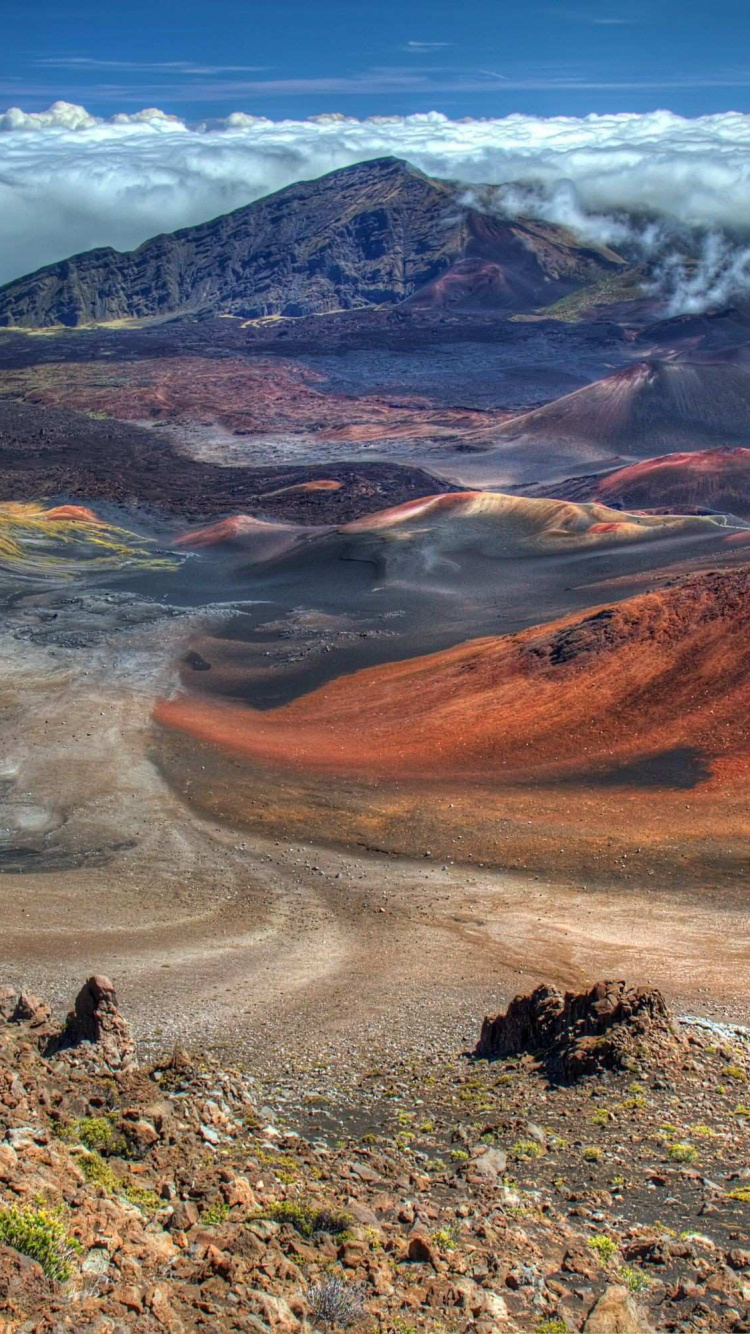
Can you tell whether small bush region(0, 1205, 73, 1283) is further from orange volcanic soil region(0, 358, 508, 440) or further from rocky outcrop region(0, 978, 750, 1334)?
orange volcanic soil region(0, 358, 508, 440)

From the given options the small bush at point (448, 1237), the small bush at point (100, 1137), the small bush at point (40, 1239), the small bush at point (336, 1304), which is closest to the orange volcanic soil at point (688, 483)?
the small bush at point (448, 1237)

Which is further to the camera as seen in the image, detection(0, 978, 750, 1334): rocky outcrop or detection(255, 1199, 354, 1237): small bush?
detection(255, 1199, 354, 1237): small bush

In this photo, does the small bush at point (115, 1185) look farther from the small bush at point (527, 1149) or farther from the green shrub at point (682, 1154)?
the green shrub at point (682, 1154)

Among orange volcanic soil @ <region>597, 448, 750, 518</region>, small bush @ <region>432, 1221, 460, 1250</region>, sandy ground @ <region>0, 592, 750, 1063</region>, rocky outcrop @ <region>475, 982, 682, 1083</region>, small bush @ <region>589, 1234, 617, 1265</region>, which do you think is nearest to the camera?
small bush @ <region>432, 1221, 460, 1250</region>

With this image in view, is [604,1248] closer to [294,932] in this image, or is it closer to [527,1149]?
[527,1149]

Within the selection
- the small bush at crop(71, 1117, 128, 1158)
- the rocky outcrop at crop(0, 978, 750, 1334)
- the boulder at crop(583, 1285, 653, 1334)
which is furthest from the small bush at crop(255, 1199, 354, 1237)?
the boulder at crop(583, 1285, 653, 1334)

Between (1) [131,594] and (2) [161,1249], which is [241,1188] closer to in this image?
(2) [161,1249]

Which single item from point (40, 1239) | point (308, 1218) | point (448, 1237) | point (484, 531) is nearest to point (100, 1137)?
Answer: point (308, 1218)
